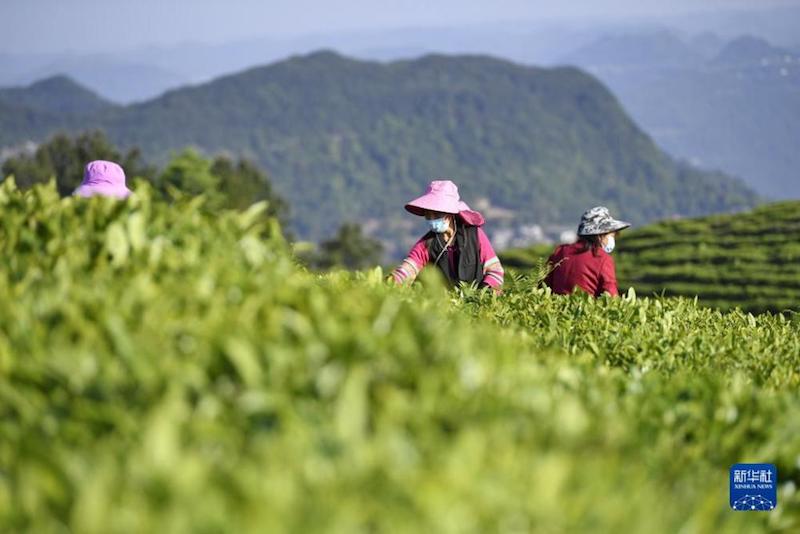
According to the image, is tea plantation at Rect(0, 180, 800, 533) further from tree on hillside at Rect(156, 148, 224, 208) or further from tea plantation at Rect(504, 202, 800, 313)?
tree on hillside at Rect(156, 148, 224, 208)

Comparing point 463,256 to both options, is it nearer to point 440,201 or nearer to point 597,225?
point 440,201

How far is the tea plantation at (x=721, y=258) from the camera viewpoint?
118 ft

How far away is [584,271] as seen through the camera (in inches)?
363

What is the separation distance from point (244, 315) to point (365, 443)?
0.89m

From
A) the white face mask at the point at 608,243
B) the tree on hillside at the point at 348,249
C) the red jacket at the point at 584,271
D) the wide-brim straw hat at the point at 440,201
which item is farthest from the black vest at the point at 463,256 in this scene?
the tree on hillside at the point at 348,249

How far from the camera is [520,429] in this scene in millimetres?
2775

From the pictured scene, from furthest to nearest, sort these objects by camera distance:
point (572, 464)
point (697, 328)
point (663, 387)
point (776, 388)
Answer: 1. point (697, 328)
2. point (776, 388)
3. point (663, 387)
4. point (572, 464)

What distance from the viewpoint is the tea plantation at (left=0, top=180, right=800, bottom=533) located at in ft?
7.11

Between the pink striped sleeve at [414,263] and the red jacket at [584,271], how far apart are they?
1.23 m

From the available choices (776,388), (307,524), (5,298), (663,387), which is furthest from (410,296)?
(307,524)

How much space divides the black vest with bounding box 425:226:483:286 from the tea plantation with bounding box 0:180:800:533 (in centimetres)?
429

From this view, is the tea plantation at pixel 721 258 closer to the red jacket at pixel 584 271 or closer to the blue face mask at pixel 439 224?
the red jacket at pixel 584 271

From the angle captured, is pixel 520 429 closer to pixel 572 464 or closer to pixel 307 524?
pixel 572 464

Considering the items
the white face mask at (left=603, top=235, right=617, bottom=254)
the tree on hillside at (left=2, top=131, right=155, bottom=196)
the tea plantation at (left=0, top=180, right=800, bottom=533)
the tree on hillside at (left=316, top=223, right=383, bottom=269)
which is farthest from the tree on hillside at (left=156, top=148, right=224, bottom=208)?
the tea plantation at (left=0, top=180, right=800, bottom=533)
